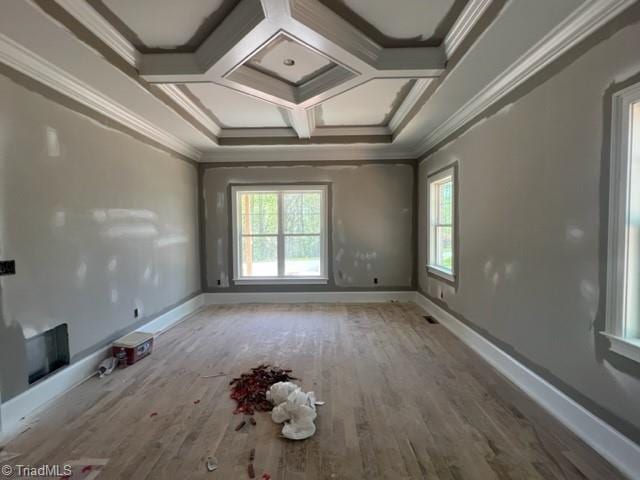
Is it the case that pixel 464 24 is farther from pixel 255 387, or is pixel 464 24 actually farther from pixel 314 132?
pixel 255 387

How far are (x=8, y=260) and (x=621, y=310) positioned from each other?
384cm

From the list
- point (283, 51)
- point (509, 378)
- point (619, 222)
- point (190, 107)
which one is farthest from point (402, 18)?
point (509, 378)

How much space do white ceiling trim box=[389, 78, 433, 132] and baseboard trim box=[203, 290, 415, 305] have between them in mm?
2743

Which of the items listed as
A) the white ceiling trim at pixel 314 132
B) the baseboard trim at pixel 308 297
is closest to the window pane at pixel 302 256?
the baseboard trim at pixel 308 297

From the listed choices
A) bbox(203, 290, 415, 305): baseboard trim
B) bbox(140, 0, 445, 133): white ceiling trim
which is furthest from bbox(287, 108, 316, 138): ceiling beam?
bbox(203, 290, 415, 305): baseboard trim

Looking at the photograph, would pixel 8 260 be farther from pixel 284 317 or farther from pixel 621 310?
pixel 621 310

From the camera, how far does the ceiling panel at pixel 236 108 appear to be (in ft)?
11.4

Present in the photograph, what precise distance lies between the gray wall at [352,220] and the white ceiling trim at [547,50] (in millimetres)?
2094

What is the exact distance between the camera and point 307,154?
5609 mm

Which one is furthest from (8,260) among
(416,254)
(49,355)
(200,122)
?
(416,254)

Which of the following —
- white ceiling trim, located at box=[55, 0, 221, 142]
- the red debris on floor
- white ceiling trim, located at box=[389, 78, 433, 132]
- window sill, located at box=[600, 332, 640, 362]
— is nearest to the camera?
window sill, located at box=[600, 332, 640, 362]

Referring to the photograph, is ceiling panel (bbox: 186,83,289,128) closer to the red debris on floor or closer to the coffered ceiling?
the coffered ceiling

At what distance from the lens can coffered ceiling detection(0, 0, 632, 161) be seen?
2.03 meters

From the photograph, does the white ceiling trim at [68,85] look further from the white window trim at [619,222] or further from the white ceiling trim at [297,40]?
the white window trim at [619,222]
